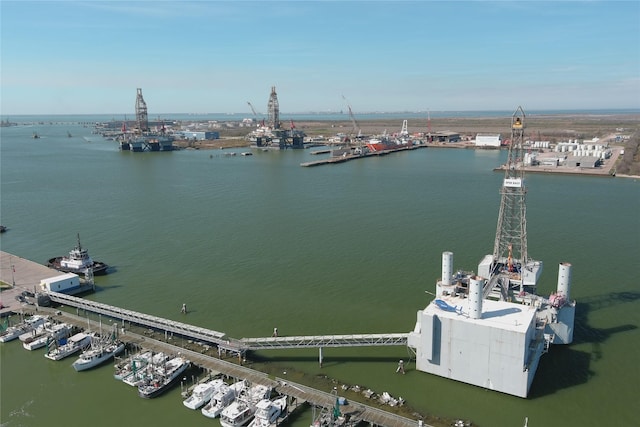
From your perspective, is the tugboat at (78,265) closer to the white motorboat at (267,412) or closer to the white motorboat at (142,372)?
the white motorboat at (142,372)

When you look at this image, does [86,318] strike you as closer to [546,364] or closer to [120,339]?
[120,339]

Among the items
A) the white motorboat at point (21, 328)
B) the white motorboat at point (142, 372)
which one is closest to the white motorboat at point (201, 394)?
the white motorboat at point (142, 372)

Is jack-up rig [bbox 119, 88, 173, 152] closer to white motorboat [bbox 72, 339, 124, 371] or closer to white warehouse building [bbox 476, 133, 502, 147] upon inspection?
white warehouse building [bbox 476, 133, 502, 147]

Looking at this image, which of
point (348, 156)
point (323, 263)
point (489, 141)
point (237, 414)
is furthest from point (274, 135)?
point (237, 414)

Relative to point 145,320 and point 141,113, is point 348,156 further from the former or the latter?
point 145,320

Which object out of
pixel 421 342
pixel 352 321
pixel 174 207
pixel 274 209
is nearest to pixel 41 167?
pixel 174 207

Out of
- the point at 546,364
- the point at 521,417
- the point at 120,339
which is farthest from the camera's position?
the point at 120,339
